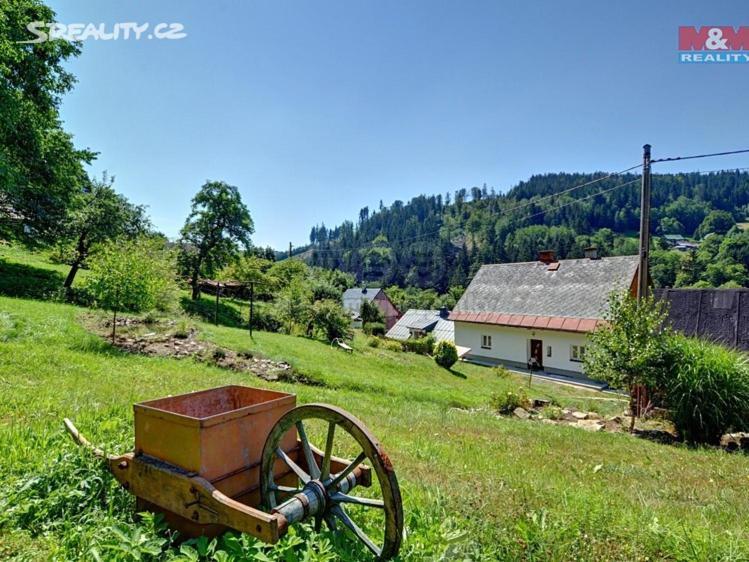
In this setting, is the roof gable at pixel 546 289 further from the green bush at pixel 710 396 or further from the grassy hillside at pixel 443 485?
the grassy hillside at pixel 443 485

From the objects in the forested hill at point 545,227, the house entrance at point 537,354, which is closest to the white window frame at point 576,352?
the house entrance at point 537,354

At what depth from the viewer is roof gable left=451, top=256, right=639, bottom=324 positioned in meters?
24.4

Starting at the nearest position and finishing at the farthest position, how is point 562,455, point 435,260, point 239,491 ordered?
1. point 239,491
2. point 562,455
3. point 435,260

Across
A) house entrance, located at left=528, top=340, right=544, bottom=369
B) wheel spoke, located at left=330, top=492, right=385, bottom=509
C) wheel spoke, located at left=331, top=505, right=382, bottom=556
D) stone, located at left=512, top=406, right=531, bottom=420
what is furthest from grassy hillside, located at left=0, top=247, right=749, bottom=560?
house entrance, located at left=528, top=340, right=544, bottom=369

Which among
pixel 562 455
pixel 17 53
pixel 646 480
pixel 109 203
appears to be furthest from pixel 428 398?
pixel 109 203

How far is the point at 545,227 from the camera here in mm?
127688

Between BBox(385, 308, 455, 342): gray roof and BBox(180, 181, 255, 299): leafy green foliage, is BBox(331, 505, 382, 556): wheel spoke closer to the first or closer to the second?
BBox(180, 181, 255, 299): leafy green foliage

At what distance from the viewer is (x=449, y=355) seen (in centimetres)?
2203

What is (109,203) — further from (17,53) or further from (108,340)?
(108,340)

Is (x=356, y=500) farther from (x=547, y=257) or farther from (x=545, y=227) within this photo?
(x=545, y=227)

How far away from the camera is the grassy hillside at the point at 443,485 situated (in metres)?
2.37

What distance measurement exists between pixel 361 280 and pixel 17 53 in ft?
391

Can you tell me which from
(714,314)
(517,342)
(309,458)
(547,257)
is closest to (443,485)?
(309,458)

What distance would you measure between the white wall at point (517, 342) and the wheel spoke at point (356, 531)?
77.8ft
